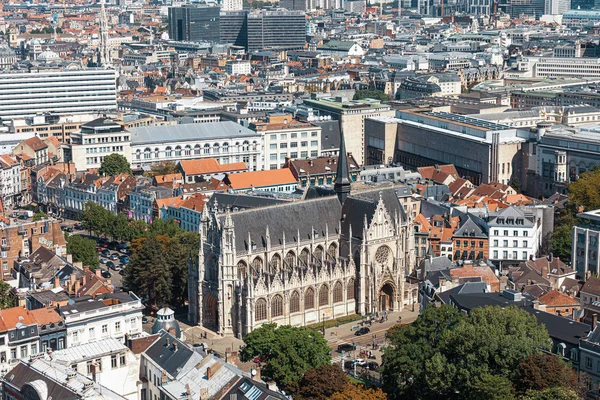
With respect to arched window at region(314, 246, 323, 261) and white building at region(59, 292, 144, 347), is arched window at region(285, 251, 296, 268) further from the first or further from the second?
white building at region(59, 292, 144, 347)

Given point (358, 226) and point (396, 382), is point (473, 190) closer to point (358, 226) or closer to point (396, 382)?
A: point (358, 226)

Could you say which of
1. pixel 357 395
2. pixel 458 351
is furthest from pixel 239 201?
pixel 357 395

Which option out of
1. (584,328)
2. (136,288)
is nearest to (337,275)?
(136,288)

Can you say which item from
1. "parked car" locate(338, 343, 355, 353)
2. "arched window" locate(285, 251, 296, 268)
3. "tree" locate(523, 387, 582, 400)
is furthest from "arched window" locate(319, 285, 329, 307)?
"tree" locate(523, 387, 582, 400)

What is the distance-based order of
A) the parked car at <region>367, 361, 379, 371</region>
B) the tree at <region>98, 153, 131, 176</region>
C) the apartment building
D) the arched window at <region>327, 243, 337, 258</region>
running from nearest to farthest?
the parked car at <region>367, 361, 379, 371</region> < the arched window at <region>327, 243, 337, 258</region> < the apartment building < the tree at <region>98, 153, 131, 176</region>

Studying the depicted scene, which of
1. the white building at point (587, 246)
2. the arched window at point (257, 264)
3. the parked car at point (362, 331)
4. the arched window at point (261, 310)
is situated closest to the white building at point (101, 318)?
the arched window at point (261, 310)

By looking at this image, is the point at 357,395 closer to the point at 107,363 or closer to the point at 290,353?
the point at 290,353
